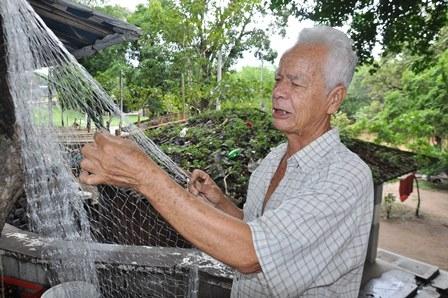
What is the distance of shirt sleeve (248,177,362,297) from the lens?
989 mm

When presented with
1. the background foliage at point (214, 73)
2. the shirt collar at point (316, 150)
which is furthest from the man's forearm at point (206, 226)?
the background foliage at point (214, 73)

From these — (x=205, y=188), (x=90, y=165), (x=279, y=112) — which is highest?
(x=279, y=112)

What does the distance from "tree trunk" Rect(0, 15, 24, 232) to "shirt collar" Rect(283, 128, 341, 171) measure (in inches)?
47.5

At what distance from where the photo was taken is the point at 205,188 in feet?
5.79

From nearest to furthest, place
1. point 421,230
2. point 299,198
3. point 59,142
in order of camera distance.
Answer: point 299,198 → point 59,142 → point 421,230

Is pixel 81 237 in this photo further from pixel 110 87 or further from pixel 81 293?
pixel 110 87

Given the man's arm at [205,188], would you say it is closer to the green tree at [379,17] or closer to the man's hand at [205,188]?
the man's hand at [205,188]

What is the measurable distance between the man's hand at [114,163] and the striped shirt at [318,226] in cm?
34

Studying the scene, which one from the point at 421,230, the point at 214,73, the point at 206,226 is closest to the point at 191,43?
the point at 214,73

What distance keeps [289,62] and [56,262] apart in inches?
96.6

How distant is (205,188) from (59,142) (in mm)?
842

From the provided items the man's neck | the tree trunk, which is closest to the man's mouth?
the man's neck

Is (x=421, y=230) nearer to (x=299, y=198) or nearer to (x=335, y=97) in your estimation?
(x=335, y=97)

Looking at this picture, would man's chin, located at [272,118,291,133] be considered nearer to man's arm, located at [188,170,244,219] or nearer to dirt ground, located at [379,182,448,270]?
man's arm, located at [188,170,244,219]
